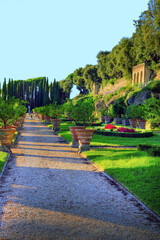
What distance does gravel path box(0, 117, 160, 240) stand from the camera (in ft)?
10.6

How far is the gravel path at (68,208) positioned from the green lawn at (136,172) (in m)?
0.26

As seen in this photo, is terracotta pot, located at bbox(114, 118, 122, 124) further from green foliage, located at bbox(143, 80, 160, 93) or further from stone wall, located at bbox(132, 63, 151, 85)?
stone wall, located at bbox(132, 63, 151, 85)

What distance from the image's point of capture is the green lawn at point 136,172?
4.68 m

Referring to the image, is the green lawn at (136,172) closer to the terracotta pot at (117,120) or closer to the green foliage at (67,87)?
the terracotta pot at (117,120)

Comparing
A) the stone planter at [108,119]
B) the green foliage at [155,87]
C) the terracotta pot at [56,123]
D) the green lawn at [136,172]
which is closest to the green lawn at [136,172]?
the green lawn at [136,172]

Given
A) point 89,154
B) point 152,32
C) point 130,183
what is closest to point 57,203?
point 130,183

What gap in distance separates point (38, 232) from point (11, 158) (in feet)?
19.3

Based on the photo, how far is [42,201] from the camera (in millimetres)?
4398

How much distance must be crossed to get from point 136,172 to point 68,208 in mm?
2898

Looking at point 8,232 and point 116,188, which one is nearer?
point 8,232

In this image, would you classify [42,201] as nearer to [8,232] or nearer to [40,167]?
[8,232]

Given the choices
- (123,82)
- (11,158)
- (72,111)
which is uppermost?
(123,82)

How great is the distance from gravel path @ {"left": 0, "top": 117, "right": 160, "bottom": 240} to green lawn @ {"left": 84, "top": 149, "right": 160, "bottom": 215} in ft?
0.84

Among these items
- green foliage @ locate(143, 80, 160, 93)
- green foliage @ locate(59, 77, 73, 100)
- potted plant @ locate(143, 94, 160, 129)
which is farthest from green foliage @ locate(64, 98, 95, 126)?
green foliage @ locate(59, 77, 73, 100)
